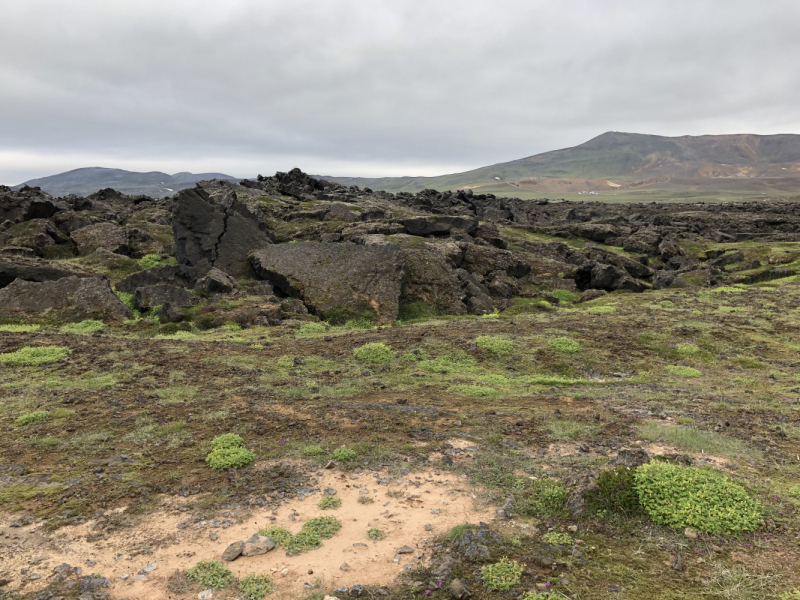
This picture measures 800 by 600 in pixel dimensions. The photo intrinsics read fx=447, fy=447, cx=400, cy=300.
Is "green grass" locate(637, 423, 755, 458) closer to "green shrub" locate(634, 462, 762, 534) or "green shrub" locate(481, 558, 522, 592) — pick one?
"green shrub" locate(634, 462, 762, 534)

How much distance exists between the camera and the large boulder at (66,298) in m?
22.3

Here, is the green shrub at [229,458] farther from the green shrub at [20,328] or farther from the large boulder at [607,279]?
the large boulder at [607,279]

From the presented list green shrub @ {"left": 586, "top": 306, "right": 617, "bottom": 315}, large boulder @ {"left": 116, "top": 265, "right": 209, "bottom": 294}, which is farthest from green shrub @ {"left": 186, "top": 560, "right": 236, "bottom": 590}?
green shrub @ {"left": 586, "top": 306, "right": 617, "bottom": 315}

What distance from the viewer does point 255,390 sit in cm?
1419

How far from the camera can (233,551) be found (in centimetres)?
693

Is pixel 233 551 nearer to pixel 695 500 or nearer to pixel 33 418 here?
pixel 695 500

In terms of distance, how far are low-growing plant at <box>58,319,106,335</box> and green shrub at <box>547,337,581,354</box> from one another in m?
21.0

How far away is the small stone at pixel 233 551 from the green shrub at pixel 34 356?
1288 centimetres

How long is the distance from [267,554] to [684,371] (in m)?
16.6

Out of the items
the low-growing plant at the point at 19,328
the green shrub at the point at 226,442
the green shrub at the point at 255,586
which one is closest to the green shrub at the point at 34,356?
the low-growing plant at the point at 19,328

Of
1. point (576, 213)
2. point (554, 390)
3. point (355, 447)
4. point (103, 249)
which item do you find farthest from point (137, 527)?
point (576, 213)

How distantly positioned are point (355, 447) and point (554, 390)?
26.1 ft

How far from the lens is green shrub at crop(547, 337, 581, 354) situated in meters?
18.9

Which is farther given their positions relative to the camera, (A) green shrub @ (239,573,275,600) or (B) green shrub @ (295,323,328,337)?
(B) green shrub @ (295,323,328,337)
